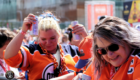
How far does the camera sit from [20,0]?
22.9 ft

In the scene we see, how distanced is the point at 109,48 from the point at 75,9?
10678mm

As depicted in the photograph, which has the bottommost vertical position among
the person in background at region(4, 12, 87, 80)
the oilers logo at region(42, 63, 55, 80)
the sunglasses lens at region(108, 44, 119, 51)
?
the oilers logo at region(42, 63, 55, 80)

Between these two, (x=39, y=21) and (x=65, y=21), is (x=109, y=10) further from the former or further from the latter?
(x=39, y=21)

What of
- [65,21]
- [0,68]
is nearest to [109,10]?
[65,21]

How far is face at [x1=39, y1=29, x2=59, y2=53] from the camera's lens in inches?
93.3

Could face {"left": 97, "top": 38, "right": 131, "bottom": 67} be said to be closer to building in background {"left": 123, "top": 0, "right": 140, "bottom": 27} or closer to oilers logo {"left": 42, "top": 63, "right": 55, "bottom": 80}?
oilers logo {"left": 42, "top": 63, "right": 55, "bottom": 80}

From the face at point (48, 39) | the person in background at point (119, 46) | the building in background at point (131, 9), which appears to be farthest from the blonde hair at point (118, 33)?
the building in background at point (131, 9)

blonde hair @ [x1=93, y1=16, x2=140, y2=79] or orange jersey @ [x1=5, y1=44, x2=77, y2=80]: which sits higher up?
blonde hair @ [x1=93, y1=16, x2=140, y2=79]

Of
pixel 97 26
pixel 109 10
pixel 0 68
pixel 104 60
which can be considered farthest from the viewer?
pixel 109 10

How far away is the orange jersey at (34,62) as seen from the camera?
7.32 feet

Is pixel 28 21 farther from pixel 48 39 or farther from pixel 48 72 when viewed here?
pixel 48 72

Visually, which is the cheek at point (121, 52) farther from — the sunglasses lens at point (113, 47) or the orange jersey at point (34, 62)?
the orange jersey at point (34, 62)

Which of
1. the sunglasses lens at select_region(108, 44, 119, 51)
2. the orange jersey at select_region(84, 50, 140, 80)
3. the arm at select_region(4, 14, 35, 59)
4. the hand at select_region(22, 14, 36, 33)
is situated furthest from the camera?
the hand at select_region(22, 14, 36, 33)

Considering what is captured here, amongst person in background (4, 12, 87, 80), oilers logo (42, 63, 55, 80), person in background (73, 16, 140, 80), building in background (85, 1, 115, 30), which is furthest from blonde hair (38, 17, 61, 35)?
building in background (85, 1, 115, 30)
